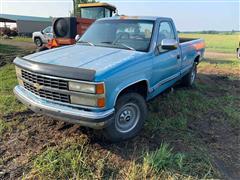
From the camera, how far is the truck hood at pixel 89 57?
3238 mm

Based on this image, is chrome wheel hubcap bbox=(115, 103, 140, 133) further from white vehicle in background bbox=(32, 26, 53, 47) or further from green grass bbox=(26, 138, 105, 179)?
white vehicle in background bbox=(32, 26, 53, 47)

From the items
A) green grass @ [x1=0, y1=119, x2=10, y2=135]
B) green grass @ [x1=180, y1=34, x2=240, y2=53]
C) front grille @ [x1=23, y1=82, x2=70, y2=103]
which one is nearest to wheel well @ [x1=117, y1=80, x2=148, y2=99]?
front grille @ [x1=23, y1=82, x2=70, y2=103]

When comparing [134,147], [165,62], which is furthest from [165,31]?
[134,147]

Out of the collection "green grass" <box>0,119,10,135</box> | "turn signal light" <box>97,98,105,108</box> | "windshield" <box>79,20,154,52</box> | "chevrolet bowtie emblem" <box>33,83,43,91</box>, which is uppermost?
"windshield" <box>79,20,154,52</box>

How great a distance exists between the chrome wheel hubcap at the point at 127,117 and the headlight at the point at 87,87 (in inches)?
25.2

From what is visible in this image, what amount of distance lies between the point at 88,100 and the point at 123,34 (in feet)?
6.11

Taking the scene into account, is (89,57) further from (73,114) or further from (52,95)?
(73,114)

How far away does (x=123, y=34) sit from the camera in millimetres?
4422

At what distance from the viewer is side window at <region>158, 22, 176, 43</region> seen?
4496mm

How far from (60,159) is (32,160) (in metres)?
0.39

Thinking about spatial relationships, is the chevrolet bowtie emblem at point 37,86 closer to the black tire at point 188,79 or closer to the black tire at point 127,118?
the black tire at point 127,118

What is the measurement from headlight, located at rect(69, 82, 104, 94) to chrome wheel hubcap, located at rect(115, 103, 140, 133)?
64cm

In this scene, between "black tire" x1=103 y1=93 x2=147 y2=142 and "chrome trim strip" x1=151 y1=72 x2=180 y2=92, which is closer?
"black tire" x1=103 y1=93 x2=147 y2=142

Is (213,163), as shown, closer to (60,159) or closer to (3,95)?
(60,159)
